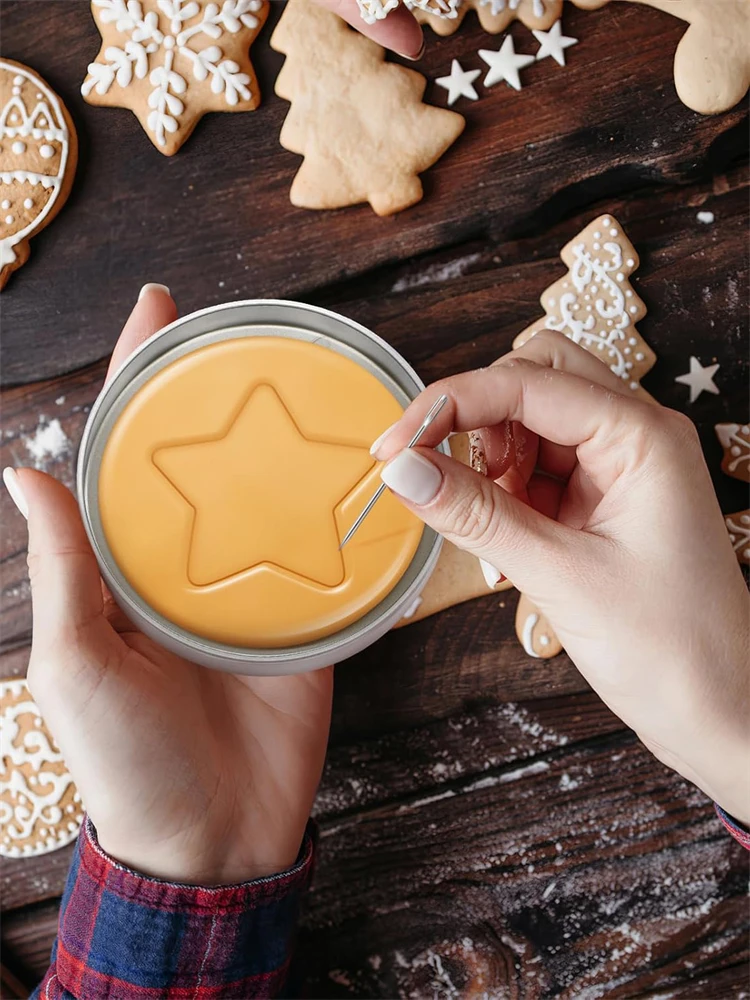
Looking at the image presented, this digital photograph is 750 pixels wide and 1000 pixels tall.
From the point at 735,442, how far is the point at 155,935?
93 centimetres

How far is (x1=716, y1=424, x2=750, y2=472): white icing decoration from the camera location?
1112 millimetres

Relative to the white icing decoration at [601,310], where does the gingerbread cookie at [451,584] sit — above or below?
below

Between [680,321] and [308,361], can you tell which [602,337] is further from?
[308,361]

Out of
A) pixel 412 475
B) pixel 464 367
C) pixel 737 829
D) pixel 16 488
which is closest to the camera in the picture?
pixel 412 475

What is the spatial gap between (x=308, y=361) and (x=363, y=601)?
0.27 m

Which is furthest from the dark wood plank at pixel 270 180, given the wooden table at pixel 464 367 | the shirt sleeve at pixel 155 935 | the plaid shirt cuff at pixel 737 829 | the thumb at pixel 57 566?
the plaid shirt cuff at pixel 737 829

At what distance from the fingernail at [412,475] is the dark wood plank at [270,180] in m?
0.44

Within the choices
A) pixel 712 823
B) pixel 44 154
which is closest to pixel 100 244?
pixel 44 154

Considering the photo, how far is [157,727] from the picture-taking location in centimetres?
93

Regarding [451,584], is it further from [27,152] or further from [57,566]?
[27,152]

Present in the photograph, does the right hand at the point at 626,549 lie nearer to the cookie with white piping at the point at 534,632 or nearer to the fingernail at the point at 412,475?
the fingernail at the point at 412,475

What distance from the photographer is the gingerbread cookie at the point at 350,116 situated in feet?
3.57

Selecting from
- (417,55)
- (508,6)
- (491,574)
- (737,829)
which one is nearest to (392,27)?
(417,55)

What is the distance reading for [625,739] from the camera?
3.79ft
